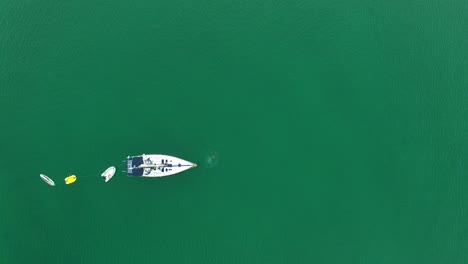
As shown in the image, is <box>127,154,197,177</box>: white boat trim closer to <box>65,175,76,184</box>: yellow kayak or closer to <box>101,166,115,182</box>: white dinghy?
<box>101,166,115,182</box>: white dinghy

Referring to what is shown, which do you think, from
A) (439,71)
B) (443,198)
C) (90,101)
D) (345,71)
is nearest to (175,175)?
(90,101)

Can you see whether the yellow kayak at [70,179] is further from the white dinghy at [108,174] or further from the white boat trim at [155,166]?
the white boat trim at [155,166]

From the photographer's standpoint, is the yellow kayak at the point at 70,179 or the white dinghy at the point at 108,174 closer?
the white dinghy at the point at 108,174

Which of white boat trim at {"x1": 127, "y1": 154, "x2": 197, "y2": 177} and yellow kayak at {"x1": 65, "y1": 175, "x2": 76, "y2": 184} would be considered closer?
white boat trim at {"x1": 127, "y1": 154, "x2": 197, "y2": 177}

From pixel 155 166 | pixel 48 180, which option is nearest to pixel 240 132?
pixel 155 166

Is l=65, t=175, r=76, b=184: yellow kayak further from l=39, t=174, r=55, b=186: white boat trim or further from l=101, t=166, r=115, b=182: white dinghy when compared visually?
l=101, t=166, r=115, b=182: white dinghy

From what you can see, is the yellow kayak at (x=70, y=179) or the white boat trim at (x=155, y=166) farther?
the yellow kayak at (x=70, y=179)

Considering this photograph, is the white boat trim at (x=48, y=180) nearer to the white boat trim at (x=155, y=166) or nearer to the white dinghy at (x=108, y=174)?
the white dinghy at (x=108, y=174)

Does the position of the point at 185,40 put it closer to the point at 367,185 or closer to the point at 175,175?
the point at 175,175

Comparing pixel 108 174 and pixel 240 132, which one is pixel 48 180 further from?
pixel 240 132
